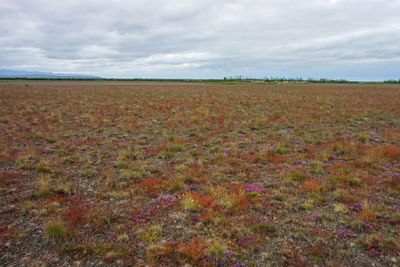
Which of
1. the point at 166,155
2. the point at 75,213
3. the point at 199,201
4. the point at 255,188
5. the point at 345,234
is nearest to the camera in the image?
the point at 345,234

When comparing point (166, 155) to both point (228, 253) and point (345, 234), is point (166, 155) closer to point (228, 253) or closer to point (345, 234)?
point (228, 253)

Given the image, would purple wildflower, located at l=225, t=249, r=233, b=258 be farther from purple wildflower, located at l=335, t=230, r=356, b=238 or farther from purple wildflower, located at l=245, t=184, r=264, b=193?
purple wildflower, located at l=245, t=184, r=264, b=193

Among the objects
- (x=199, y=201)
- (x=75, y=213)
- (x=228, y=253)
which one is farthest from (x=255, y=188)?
(x=75, y=213)

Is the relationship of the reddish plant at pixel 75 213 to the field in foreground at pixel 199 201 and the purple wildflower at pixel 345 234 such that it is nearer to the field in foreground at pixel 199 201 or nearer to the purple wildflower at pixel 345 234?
the field in foreground at pixel 199 201

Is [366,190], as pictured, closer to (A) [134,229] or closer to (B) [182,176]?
(B) [182,176]

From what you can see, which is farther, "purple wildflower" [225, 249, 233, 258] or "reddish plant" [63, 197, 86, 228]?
"reddish plant" [63, 197, 86, 228]

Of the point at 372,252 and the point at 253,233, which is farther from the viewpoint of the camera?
the point at 253,233

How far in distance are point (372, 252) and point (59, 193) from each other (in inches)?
320

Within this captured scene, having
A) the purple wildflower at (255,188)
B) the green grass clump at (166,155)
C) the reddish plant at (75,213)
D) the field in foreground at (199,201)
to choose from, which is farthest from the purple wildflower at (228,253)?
the green grass clump at (166,155)

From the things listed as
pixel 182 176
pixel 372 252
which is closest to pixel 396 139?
pixel 372 252

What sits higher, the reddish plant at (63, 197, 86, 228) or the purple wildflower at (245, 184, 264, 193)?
the purple wildflower at (245, 184, 264, 193)

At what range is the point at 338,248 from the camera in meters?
4.90

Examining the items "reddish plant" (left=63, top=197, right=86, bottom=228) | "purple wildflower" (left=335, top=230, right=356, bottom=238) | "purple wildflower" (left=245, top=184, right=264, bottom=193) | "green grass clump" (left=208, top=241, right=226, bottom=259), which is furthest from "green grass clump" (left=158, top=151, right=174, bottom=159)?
"purple wildflower" (left=335, top=230, right=356, bottom=238)

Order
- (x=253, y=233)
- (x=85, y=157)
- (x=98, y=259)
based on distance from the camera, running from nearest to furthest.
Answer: (x=98, y=259) < (x=253, y=233) < (x=85, y=157)
